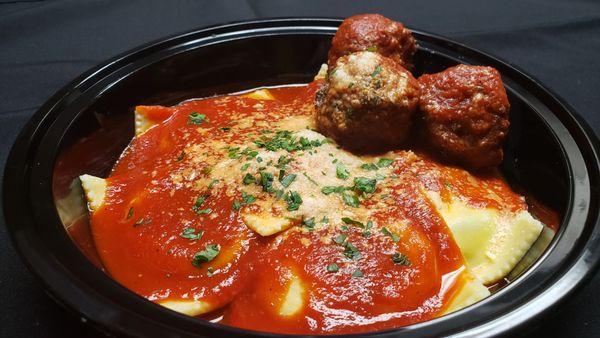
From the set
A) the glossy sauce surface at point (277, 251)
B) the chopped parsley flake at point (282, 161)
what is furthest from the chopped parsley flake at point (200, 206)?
the chopped parsley flake at point (282, 161)

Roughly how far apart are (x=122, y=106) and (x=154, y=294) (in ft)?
4.97

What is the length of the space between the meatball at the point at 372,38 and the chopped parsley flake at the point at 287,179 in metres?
1.09

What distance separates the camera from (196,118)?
11.3 ft

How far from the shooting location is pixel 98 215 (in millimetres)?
2912

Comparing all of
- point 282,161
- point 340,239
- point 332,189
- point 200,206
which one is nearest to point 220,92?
point 282,161

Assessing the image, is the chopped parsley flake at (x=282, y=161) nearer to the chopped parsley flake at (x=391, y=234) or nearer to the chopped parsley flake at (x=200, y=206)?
the chopped parsley flake at (x=200, y=206)

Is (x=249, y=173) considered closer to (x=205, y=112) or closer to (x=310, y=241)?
(x=310, y=241)

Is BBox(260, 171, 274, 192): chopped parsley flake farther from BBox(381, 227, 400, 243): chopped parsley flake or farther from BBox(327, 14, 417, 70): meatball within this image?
BBox(327, 14, 417, 70): meatball

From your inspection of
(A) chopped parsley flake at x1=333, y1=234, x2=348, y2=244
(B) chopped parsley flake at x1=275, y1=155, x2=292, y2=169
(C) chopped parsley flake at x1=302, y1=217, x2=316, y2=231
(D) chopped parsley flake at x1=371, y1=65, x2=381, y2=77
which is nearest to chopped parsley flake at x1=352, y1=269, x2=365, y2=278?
(A) chopped parsley flake at x1=333, y1=234, x2=348, y2=244

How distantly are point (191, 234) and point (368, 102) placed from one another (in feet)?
3.85

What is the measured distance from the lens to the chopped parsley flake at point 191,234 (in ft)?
8.61

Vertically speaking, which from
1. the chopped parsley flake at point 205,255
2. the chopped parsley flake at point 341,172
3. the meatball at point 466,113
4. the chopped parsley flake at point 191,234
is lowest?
the chopped parsley flake at point 205,255

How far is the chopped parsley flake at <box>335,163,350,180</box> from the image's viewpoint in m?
2.86

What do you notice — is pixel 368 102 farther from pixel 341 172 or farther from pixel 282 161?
pixel 282 161
